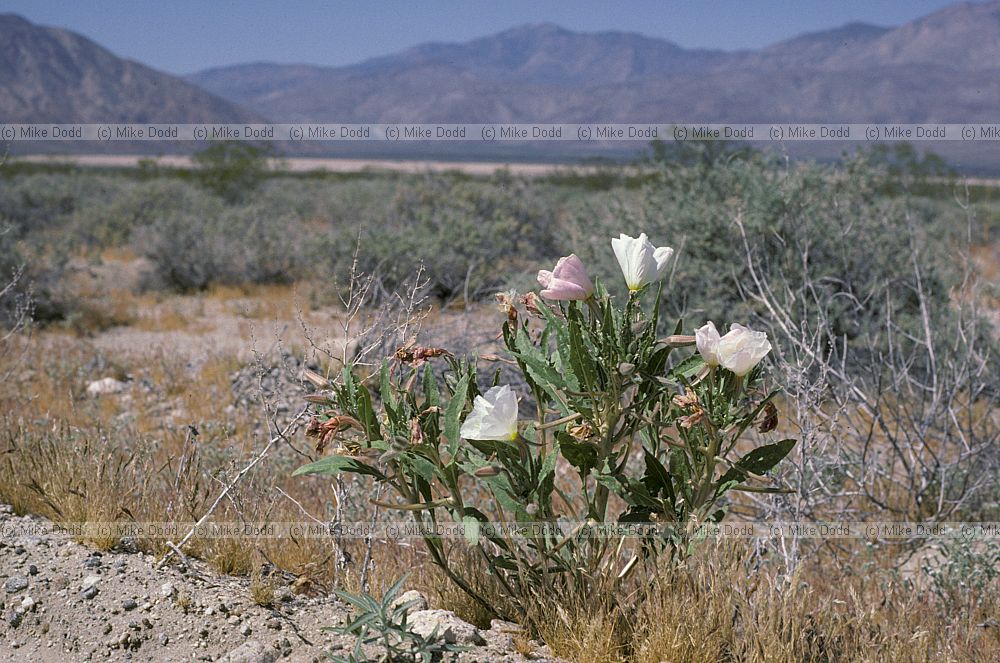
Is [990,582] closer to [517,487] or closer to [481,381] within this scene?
[517,487]

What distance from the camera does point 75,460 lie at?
3.28 metres

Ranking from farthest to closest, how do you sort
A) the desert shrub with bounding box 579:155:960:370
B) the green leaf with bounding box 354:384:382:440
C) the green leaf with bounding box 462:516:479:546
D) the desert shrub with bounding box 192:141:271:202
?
1. the desert shrub with bounding box 192:141:271:202
2. the desert shrub with bounding box 579:155:960:370
3. the green leaf with bounding box 354:384:382:440
4. the green leaf with bounding box 462:516:479:546

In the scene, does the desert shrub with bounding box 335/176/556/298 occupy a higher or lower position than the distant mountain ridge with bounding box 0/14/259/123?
lower

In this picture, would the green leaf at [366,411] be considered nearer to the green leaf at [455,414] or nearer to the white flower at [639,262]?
the green leaf at [455,414]

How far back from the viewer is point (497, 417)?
188 centimetres

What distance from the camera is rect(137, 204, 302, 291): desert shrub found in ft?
36.1

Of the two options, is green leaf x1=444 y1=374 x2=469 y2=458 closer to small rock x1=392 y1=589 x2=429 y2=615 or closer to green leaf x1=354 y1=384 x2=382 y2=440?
green leaf x1=354 y1=384 x2=382 y2=440

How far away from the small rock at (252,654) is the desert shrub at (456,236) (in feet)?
16.8

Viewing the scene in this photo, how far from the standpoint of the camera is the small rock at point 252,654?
227 cm

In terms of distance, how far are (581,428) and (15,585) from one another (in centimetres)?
194

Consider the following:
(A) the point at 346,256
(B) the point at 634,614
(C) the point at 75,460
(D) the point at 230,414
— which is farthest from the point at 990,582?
(A) the point at 346,256

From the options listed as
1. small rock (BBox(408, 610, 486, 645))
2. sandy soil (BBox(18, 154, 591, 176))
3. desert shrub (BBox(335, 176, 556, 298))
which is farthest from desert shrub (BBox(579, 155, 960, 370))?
sandy soil (BBox(18, 154, 591, 176))

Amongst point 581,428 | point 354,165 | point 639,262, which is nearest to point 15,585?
point 581,428

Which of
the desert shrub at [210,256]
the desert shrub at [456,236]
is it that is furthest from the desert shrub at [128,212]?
the desert shrub at [456,236]
